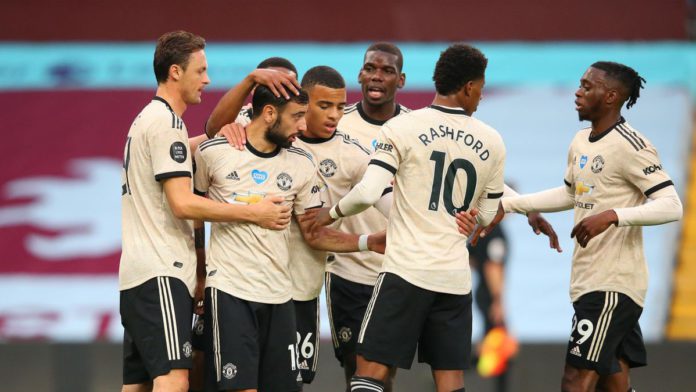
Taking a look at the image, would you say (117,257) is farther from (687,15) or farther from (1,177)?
(687,15)

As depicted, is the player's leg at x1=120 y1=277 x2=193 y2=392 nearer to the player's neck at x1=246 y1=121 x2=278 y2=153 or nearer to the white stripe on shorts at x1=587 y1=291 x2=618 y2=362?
the player's neck at x1=246 y1=121 x2=278 y2=153

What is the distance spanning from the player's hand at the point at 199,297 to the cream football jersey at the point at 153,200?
29 centimetres

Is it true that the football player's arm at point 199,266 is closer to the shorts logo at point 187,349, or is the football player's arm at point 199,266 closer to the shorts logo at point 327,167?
the shorts logo at point 187,349

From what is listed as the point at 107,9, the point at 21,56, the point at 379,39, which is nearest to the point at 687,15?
Answer: the point at 379,39

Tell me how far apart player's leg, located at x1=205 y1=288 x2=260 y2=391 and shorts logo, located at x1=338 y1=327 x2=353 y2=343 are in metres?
1.01

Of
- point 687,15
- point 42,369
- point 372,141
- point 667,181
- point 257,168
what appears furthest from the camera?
point 687,15

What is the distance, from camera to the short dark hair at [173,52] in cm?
509

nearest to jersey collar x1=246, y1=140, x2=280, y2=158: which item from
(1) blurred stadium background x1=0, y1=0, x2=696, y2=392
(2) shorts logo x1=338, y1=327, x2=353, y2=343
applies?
(2) shorts logo x1=338, y1=327, x2=353, y2=343

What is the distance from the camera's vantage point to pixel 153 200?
501 cm

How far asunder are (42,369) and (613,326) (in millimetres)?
4892

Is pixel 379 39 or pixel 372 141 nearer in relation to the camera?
pixel 372 141

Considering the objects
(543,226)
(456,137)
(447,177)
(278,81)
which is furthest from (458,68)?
(543,226)

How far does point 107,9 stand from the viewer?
9547 mm

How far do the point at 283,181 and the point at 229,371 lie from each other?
0.94 metres
